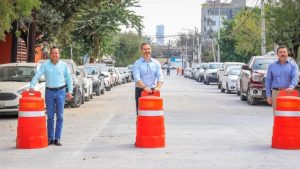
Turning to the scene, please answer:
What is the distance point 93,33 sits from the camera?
43250 millimetres

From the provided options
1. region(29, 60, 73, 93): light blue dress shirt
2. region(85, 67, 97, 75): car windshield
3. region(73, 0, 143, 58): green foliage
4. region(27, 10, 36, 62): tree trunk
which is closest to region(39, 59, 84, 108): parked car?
region(27, 10, 36, 62): tree trunk

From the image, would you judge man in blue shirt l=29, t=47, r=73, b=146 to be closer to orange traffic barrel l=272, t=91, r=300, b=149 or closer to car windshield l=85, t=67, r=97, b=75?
orange traffic barrel l=272, t=91, r=300, b=149

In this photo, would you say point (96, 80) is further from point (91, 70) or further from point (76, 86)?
point (76, 86)

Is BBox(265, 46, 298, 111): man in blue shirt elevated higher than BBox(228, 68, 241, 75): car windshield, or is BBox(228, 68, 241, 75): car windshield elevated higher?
BBox(265, 46, 298, 111): man in blue shirt

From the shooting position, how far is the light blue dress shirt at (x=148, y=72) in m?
11.5

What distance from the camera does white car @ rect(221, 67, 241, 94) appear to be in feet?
107

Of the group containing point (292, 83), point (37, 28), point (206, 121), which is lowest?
point (206, 121)

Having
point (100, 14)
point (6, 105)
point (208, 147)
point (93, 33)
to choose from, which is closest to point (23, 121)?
point (208, 147)

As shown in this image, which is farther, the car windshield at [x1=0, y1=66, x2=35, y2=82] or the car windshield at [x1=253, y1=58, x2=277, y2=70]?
the car windshield at [x1=253, y1=58, x2=277, y2=70]

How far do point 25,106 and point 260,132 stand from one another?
213 inches

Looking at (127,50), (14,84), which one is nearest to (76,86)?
(14,84)

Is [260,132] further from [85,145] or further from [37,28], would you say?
[37,28]

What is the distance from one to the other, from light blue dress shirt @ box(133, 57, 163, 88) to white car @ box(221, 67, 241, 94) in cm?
2138

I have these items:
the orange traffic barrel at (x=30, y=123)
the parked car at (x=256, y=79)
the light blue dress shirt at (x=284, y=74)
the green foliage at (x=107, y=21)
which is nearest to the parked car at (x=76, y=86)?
the parked car at (x=256, y=79)
